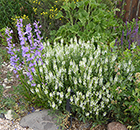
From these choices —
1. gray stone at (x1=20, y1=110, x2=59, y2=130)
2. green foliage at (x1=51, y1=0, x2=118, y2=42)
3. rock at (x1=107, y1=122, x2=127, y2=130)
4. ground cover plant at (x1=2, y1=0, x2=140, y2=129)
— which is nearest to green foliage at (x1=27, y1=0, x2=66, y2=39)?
green foliage at (x1=51, y1=0, x2=118, y2=42)

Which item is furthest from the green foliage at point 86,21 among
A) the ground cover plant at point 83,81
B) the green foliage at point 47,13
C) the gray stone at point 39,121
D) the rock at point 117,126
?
the rock at point 117,126

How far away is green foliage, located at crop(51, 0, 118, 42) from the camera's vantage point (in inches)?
Answer: 146

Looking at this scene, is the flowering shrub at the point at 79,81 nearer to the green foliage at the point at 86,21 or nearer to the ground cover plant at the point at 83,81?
the ground cover plant at the point at 83,81

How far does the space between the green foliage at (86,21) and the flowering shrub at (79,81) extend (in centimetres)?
114

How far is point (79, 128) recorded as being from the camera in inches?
92.6

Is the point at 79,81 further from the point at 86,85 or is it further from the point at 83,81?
the point at 86,85

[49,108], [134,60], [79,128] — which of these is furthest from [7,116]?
[134,60]

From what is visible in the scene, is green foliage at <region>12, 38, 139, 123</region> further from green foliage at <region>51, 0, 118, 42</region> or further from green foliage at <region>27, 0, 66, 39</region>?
green foliage at <region>27, 0, 66, 39</region>

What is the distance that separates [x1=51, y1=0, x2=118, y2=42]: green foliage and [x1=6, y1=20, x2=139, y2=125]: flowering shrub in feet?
3.73

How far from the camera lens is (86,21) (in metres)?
3.99

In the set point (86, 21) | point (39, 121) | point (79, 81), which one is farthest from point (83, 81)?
point (86, 21)

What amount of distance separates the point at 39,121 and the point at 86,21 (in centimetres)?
272

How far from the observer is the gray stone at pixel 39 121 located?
227 cm

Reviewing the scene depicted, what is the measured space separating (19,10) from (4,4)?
1.35 feet
